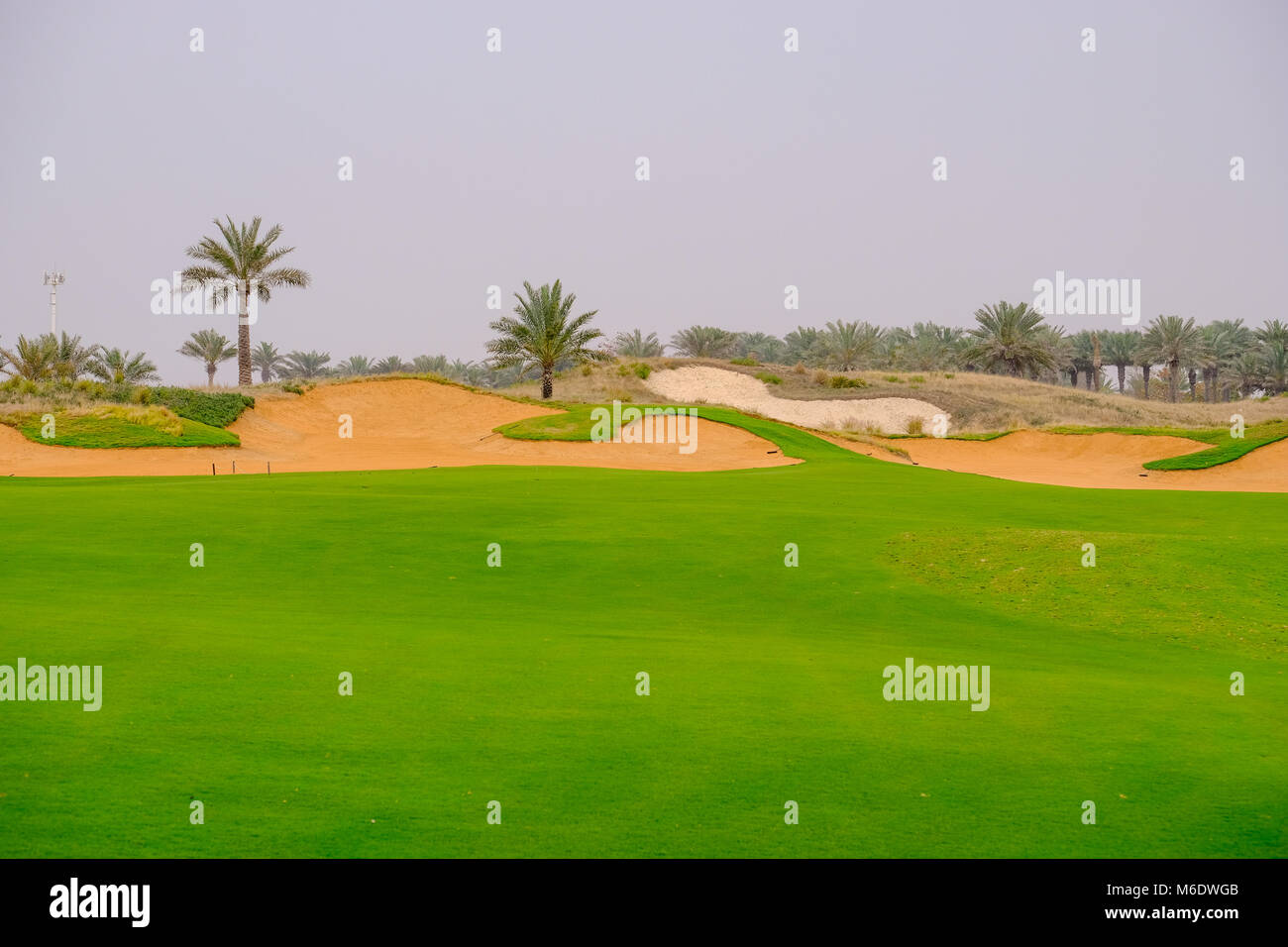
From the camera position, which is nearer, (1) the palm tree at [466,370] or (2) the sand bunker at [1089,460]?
(2) the sand bunker at [1089,460]

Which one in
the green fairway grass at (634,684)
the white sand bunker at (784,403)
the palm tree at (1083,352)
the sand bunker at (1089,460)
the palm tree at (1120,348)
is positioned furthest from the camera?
the palm tree at (1083,352)

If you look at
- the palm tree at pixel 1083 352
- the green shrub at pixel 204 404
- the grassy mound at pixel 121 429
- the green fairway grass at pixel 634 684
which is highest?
the palm tree at pixel 1083 352

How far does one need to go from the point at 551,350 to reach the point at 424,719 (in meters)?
56.2

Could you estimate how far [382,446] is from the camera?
5319 centimetres

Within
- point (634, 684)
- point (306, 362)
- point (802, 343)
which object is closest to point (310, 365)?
point (306, 362)

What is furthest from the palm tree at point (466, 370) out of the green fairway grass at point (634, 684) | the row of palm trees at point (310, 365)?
the green fairway grass at point (634, 684)

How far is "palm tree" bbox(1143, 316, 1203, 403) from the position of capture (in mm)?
100188

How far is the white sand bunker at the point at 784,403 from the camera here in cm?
6981

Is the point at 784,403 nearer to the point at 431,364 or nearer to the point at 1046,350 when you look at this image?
the point at 1046,350

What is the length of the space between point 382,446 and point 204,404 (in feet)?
27.5

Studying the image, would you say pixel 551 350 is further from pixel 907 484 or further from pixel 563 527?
pixel 563 527

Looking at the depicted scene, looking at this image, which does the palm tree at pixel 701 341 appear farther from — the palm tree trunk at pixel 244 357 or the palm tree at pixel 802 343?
the palm tree trunk at pixel 244 357

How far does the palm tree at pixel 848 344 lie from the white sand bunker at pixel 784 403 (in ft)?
74.2
